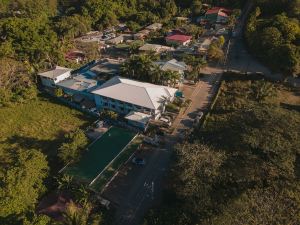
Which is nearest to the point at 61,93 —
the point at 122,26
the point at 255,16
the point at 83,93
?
the point at 83,93

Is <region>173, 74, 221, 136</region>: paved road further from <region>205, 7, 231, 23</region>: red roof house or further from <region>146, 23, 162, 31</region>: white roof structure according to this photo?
<region>205, 7, 231, 23</region>: red roof house

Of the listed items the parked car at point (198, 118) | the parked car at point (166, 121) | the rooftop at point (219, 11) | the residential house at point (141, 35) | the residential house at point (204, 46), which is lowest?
the parked car at point (166, 121)

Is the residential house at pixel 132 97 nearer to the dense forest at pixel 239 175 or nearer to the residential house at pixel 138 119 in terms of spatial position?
the residential house at pixel 138 119

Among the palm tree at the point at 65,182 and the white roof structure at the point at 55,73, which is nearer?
the palm tree at the point at 65,182

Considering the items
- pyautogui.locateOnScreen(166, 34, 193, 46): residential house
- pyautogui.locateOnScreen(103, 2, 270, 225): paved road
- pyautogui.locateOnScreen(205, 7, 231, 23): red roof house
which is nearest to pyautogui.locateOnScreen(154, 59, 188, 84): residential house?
pyautogui.locateOnScreen(103, 2, 270, 225): paved road

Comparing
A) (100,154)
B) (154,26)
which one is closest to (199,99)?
(100,154)

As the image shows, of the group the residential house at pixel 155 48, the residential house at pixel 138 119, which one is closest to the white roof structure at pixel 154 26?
the residential house at pixel 155 48
